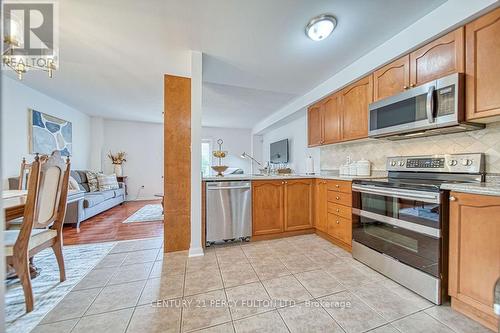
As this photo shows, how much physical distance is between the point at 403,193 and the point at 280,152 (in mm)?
3562

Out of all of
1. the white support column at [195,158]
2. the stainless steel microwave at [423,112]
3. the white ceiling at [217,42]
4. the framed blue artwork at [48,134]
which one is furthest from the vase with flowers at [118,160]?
the stainless steel microwave at [423,112]

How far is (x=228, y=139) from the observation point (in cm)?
696

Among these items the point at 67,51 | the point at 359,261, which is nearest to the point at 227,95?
the point at 67,51

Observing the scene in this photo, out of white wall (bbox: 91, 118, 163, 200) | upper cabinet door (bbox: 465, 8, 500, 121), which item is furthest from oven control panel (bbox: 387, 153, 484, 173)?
white wall (bbox: 91, 118, 163, 200)

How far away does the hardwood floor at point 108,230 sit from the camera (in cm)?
285

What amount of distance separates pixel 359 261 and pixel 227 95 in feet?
10.6

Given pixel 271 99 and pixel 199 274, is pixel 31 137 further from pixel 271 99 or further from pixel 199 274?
pixel 271 99

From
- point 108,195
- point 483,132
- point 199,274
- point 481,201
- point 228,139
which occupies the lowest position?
point 199,274

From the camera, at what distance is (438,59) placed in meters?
1.70

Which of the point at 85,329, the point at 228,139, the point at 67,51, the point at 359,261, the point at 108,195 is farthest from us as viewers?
the point at 228,139

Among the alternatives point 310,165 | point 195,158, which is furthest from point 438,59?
point 195,158

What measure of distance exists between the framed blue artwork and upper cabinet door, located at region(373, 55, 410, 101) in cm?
540

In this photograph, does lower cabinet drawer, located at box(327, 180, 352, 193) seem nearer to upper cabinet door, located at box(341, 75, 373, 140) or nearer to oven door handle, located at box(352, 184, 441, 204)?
oven door handle, located at box(352, 184, 441, 204)

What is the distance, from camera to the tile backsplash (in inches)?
62.9
